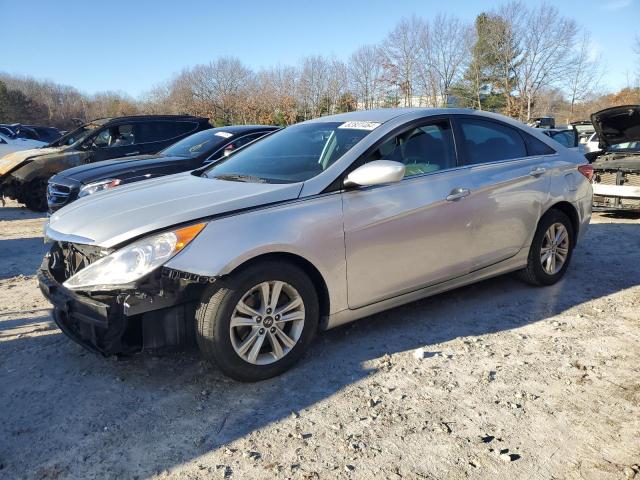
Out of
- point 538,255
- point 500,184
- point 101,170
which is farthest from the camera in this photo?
point 101,170

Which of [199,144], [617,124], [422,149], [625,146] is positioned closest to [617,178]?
[617,124]

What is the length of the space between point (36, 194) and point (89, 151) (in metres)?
1.48

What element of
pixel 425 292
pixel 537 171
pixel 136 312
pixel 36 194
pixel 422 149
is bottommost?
pixel 425 292

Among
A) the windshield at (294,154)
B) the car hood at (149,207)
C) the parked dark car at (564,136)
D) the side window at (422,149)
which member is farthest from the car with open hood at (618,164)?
the car hood at (149,207)

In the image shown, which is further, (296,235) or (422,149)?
(422,149)

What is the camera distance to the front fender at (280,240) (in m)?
2.86

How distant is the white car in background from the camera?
1550 cm

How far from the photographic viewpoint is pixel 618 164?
8539 millimetres

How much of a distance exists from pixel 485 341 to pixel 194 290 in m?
2.14

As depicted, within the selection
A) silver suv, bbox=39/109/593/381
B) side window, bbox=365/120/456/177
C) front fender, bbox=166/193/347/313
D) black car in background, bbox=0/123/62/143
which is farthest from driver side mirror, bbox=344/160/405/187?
black car in background, bbox=0/123/62/143

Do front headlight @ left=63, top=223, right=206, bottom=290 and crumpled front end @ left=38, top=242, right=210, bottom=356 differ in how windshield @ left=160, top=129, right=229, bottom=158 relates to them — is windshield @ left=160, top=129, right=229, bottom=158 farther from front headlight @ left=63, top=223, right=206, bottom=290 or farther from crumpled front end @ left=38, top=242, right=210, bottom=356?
front headlight @ left=63, top=223, right=206, bottom=290

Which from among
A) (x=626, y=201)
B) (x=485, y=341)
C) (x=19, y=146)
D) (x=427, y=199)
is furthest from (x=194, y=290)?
(x=19, y=146)

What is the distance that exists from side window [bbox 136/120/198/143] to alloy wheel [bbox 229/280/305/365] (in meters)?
7.91

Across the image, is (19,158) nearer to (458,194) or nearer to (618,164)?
(458,194)
